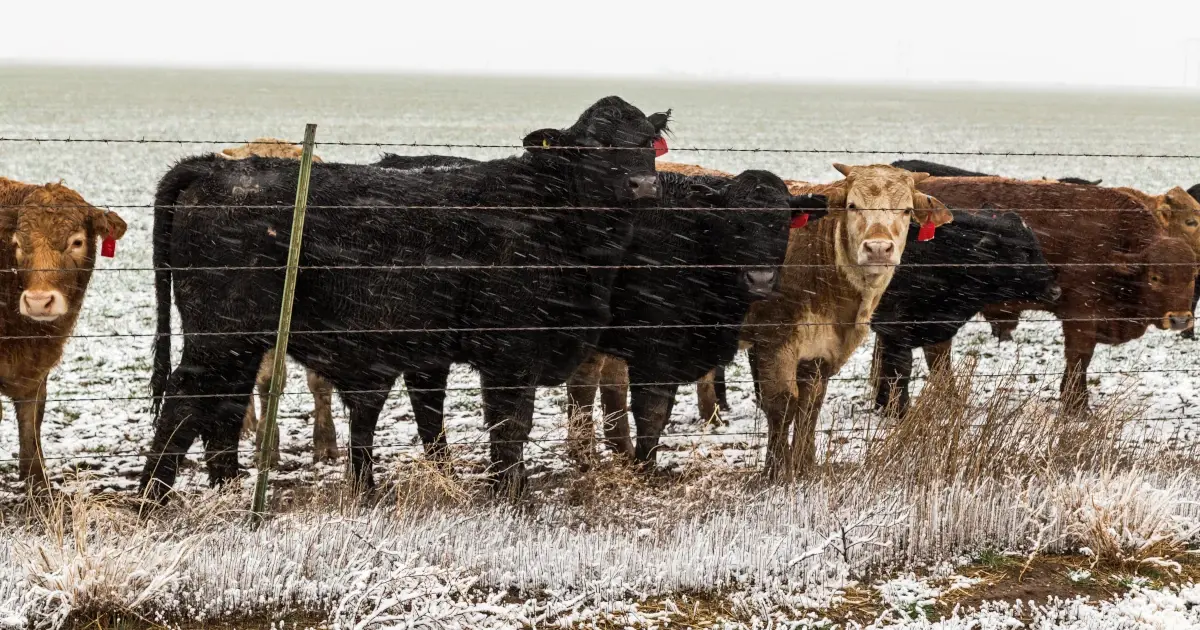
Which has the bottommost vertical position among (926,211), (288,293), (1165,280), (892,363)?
(892,363)

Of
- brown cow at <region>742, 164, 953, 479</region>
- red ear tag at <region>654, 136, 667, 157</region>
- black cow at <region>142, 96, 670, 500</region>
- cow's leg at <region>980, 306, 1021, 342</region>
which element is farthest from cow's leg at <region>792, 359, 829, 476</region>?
cow's leg at <region>980, 306, 1021, 342</region>

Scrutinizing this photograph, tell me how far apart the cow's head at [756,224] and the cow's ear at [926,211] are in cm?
54

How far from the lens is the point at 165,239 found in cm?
604

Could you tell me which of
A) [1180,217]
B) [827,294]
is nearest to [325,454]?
[827,294]

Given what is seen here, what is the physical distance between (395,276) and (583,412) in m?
1.23

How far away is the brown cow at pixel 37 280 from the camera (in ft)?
19.5

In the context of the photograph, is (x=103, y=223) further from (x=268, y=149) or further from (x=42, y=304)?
(x=268, y=149)

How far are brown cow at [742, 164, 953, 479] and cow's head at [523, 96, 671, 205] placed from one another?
A: 1.23 m

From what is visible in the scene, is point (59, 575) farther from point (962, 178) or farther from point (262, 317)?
point (962, 178)

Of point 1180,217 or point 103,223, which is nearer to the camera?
point 103,223

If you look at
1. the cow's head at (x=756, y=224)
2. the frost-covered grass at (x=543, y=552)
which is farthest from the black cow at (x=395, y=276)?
the cow's head at (x=756, y=224)

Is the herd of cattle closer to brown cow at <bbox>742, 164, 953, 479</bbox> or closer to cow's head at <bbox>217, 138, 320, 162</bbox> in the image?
brown cow at <bbox>742, 164, 953, 479</bbox>

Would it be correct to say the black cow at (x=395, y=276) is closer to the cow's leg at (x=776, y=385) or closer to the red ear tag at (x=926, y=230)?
the cow's leg at (x=776, y=385)

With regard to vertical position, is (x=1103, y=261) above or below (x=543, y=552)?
above
